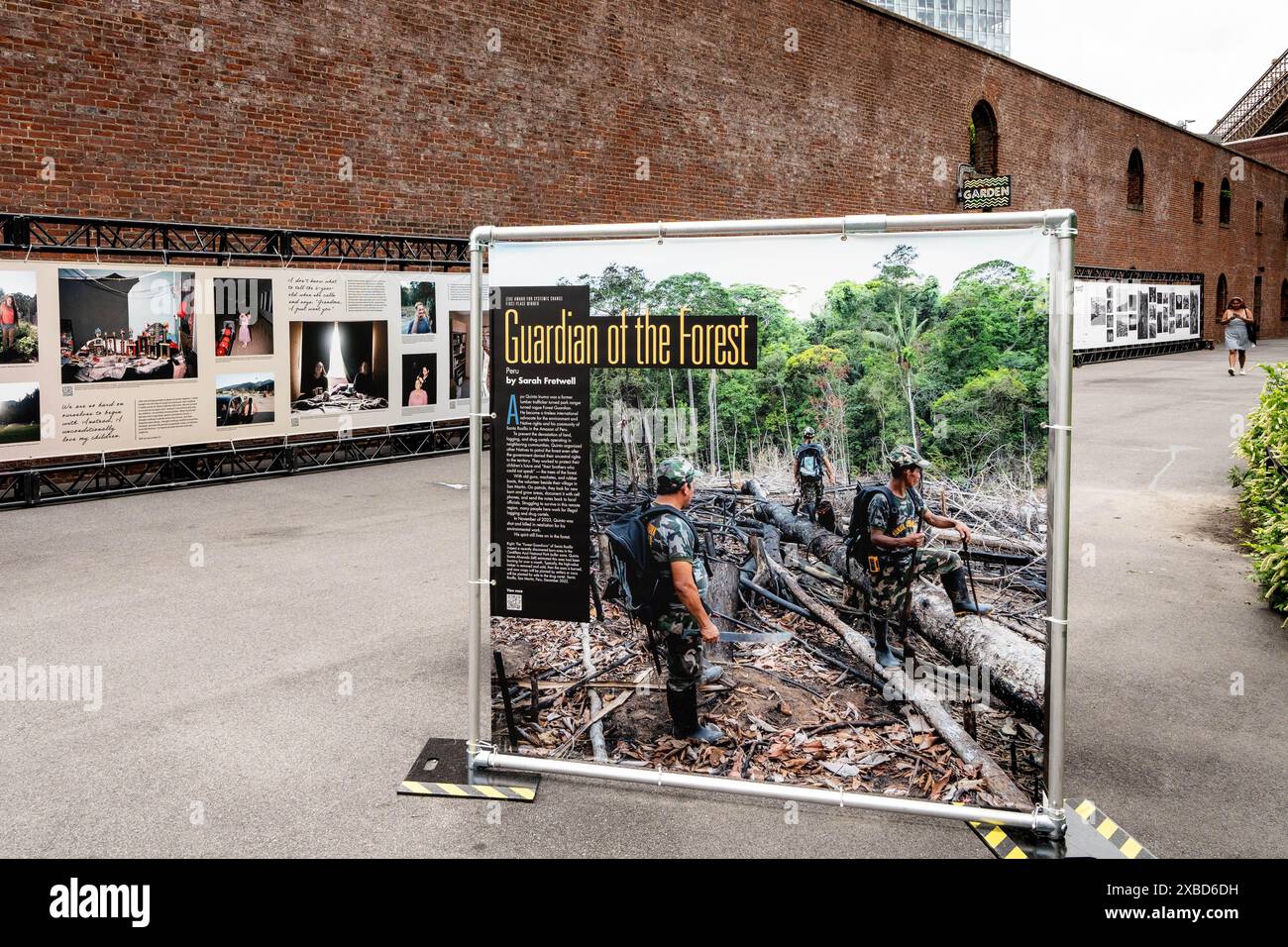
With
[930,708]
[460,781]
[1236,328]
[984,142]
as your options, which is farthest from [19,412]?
[984,142]

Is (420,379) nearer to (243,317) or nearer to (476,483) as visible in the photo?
(243,317)

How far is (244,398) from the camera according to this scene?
522 inches

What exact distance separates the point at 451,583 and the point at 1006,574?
5151 mm

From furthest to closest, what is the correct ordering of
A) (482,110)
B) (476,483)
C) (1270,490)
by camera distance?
(482,110) < (1270,490) < (476,483)

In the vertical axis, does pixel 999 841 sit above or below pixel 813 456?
below

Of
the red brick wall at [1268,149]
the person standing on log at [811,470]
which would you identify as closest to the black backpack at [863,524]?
the person standing on log at [811,470]

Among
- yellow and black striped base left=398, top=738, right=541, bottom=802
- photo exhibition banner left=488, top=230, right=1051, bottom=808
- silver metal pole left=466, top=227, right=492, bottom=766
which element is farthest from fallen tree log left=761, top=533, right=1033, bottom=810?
yellow and black striped base left=398, top=738, right=541, bottom=802

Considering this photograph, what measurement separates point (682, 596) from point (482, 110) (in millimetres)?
14484

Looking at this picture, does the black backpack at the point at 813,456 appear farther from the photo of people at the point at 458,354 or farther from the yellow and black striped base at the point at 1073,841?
the photo of people at the point at 458,354

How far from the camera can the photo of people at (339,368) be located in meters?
13.9

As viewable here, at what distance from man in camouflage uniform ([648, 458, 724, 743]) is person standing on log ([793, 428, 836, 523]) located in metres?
0.45
